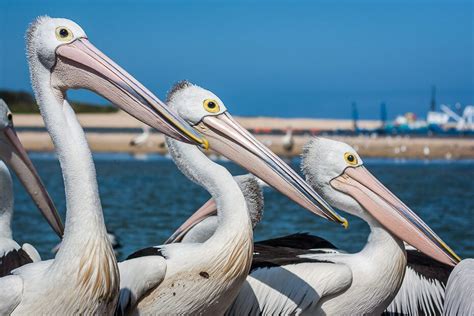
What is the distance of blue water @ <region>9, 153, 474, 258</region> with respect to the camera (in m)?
10.9

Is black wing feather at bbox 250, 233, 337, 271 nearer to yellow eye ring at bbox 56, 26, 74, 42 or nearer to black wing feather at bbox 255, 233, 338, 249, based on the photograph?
black wing feather at bbox 255, 233, 338, 249

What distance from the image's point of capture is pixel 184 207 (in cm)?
1491

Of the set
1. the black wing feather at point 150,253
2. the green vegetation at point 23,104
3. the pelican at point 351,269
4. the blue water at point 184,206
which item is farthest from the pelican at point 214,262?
the green vegetation at point 23,104

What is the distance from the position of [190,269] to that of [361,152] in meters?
29.7

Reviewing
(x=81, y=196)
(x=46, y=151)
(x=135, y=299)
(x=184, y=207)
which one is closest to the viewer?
(x=81, y=196)

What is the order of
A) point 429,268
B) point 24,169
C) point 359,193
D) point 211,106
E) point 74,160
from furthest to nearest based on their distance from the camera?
point 429,268 → point 359,193 → point 24,169 → point 211,106 → point 74,160

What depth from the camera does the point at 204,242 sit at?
4453 millimetres

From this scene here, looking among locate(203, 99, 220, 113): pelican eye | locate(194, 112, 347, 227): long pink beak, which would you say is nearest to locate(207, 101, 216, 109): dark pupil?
locate(203, 99, 220, 113): pelican eye

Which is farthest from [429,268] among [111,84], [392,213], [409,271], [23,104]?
[23,104]

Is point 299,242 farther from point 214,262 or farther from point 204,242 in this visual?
point 214,262

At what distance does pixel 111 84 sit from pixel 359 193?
171 cm

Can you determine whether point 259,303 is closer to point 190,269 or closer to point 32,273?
point 190,269

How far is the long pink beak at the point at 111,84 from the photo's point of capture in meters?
3.61

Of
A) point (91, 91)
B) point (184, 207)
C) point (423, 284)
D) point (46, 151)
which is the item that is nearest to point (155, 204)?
point (184, 207)
